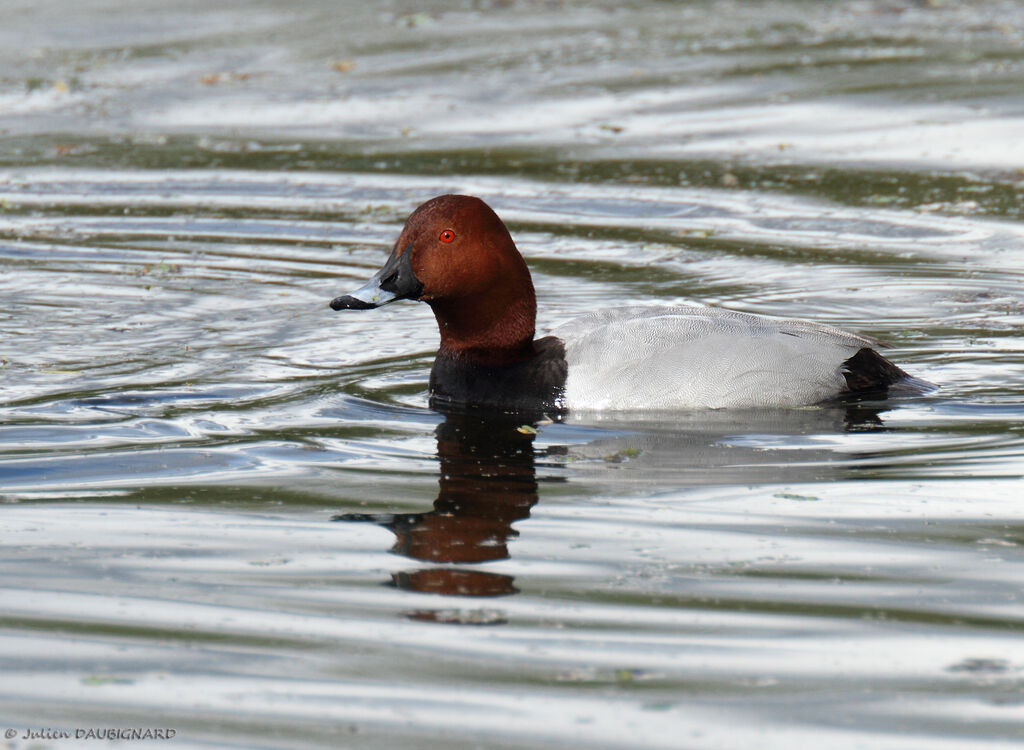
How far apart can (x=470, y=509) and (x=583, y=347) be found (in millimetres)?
1672

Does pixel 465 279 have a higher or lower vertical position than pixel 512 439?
higher

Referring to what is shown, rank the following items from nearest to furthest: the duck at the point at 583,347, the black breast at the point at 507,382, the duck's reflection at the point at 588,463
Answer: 1. the duck's reflection at the point at 588,463
2. the duck at the point at 583,347
3. the black breast at the point at 507,382

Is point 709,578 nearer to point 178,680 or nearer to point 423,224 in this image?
point 178,680

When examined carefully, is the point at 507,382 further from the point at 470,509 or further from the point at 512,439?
the point at 470,509

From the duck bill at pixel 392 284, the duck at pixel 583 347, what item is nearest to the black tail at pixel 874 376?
Answer: the duck at pixel 583 347

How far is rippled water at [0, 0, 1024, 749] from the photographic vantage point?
3900 millimetres

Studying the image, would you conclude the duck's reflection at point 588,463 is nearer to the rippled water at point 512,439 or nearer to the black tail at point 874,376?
the rippled water at point 512,439

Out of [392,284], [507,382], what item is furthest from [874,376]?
[392,284]

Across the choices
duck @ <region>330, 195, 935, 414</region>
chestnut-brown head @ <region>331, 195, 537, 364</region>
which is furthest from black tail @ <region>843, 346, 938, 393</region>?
chestnut-brown head @ <region>331, 195, 537, 364</region>

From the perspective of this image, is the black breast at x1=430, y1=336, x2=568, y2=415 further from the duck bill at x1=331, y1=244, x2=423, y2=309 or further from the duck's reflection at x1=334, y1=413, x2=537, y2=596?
the duck bill at x1=331, y1=244, x2=423, y2=309

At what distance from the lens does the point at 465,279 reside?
712cm

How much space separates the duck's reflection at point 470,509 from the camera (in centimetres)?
468

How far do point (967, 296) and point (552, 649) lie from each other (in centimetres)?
545

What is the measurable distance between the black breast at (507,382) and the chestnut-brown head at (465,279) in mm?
75
